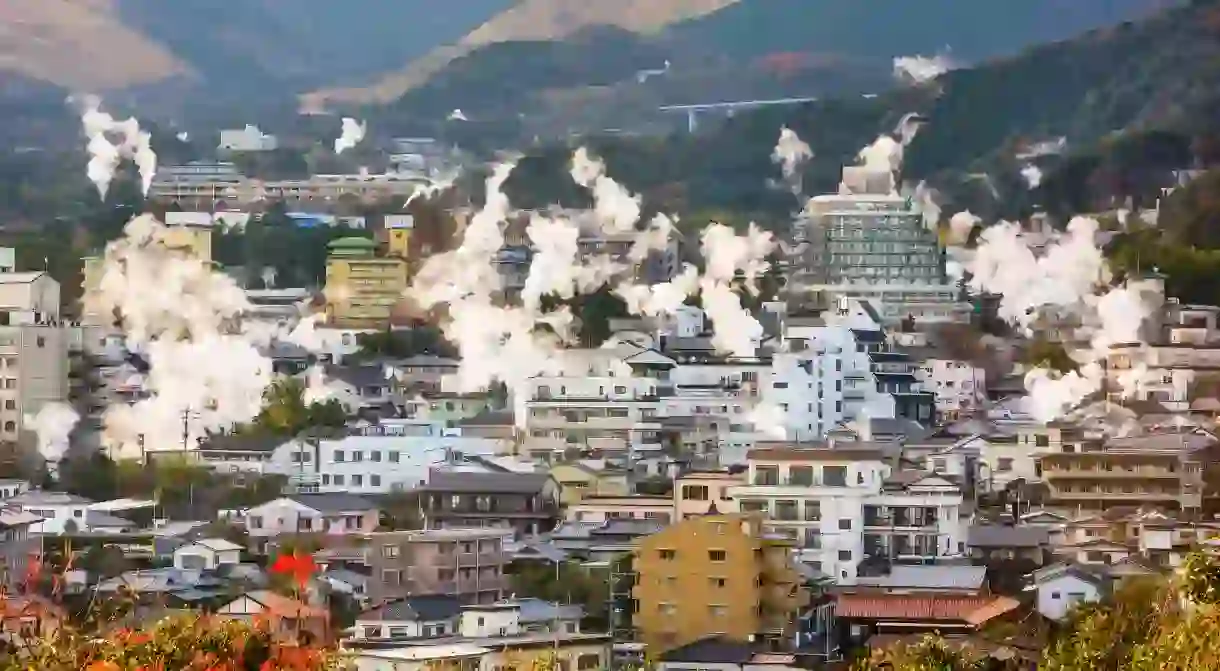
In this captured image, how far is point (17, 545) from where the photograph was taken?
14.2 m

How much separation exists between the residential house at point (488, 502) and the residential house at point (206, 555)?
993 millimetres

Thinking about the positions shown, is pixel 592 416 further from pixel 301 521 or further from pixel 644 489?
pixel 301 521

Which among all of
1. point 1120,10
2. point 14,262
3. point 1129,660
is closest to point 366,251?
point 14,262


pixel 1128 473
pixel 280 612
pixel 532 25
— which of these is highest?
pixel 532 25

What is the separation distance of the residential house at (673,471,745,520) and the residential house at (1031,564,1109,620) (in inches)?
65.8

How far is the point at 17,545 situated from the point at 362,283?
7.54 m

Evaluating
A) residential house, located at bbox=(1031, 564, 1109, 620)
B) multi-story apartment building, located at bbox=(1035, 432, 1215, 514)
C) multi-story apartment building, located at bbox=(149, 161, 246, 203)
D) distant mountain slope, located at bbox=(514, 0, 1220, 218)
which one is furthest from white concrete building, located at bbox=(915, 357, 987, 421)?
multi-story apartment building, located at bbox=(149, 161, 246, 203)

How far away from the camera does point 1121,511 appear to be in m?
14.9

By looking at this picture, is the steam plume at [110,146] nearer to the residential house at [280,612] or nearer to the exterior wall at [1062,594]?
the residential house at [280,612]

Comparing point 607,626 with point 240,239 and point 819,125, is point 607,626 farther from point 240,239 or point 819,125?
point 819,125

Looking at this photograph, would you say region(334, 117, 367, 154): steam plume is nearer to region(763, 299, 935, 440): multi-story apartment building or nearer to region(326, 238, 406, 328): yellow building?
region(326, 238, 406, 328): yellow building

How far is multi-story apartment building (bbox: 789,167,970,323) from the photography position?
2105cm

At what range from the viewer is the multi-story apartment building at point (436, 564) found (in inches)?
527

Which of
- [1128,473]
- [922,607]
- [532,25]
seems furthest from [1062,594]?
[532,25]
